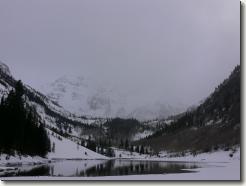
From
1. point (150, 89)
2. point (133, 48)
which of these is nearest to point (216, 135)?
point (150, 89)

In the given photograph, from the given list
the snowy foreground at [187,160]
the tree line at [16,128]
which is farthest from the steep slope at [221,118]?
the tree line at [16,128]

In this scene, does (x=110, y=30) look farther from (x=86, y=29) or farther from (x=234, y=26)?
(x=234, y=26)

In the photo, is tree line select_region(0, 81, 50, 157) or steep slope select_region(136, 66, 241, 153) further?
tree line select_region(0, 81, 50, 157)

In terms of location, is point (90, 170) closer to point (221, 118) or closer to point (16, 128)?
point (221, 118)

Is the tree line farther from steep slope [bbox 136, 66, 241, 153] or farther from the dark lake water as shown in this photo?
steep slope [bbox 136, 66, 241, 153]

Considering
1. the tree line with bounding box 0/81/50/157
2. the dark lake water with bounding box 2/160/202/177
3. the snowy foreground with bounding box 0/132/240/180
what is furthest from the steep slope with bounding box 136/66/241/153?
the tree line with bounding box 0/81/50/157

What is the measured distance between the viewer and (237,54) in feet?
44.2

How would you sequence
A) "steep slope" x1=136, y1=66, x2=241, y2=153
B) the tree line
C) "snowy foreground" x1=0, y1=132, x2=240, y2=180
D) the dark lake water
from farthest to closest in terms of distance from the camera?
the tree line
the dark lake water
"steep slope" x1=136, y1=66, x2=241, y2=153
"snowy foreground" x1=0, y1=132, x2=240, y2=180

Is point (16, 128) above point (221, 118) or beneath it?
beneath

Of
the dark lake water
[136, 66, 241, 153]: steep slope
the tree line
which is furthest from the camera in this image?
the tree line

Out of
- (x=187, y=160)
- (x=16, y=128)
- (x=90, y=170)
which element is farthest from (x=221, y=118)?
(x=16, y=128)

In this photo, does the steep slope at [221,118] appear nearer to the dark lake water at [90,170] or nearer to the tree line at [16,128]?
the dark lake water at [90,170]

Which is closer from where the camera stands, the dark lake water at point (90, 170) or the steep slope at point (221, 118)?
the steep slope at point (221, 118)

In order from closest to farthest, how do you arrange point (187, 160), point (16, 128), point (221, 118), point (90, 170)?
1. point (90, 170)
2. point (221, 118)
3. point (16, 128)
4. point (187, 160)
